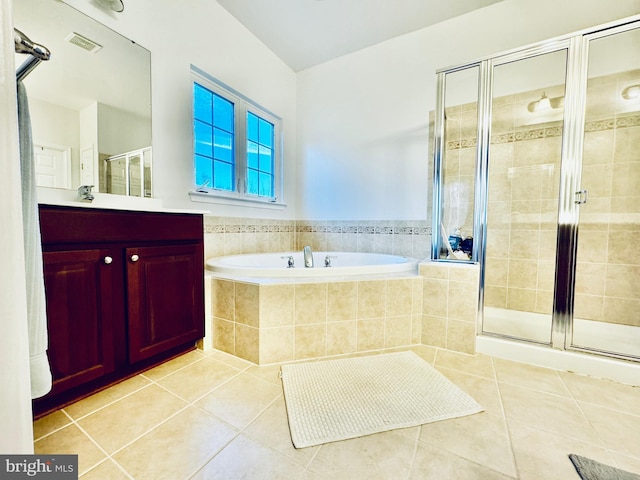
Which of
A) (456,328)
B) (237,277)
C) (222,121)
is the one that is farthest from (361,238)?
(222,121)

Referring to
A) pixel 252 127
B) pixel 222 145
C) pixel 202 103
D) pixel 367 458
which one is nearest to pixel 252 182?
pixel 222 145

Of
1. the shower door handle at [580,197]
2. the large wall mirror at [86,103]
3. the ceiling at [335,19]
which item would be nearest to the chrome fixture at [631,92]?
the shower door handle at [580,197]

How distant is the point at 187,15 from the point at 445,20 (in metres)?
2.08

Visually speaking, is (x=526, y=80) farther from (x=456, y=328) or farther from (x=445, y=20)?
(x=456, y=328)

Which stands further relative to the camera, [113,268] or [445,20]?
[445,20]

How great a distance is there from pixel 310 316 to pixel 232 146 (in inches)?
68.0

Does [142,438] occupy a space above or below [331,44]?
below

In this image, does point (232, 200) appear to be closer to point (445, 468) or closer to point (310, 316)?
point (310, 316)

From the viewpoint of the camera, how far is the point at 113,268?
1239 mm

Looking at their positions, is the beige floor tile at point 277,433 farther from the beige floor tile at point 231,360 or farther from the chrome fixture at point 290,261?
the chrome fixture at point 290,261

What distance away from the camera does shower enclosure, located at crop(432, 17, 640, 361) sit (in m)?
1.61

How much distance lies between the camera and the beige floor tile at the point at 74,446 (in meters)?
0.91

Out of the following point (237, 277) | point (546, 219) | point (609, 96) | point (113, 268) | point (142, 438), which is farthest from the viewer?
point (546, 219)

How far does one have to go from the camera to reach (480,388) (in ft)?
4.42
